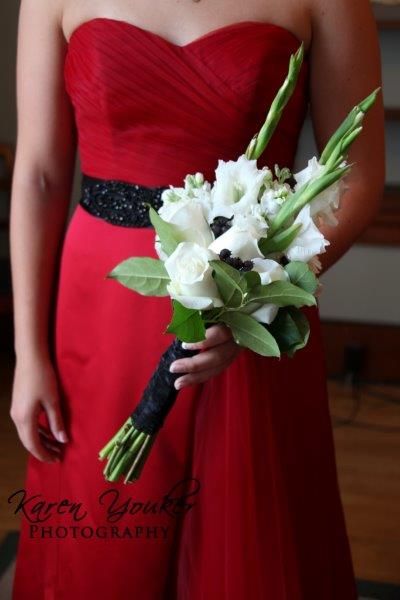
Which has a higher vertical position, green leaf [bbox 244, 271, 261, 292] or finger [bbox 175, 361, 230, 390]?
green leaf [bbox 244, 271, 261, 292]

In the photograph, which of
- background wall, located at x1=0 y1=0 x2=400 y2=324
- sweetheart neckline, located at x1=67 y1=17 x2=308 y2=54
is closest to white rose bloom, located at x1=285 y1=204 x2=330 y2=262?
sweetheart neckline, located at x1=67 y1=17 x2=308 y2=54

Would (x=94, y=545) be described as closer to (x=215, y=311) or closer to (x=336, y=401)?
(x=215, y=311)

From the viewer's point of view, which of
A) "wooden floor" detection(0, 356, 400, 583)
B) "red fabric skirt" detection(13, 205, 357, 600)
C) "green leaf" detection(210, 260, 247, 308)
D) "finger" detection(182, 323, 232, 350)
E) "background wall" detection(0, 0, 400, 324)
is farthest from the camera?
"background wall" detection(0, 0, 400, 324)

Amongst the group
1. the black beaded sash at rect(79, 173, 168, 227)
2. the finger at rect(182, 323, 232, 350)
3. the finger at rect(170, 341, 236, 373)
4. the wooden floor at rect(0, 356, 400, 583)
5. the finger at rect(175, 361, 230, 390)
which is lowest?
the wooden floor at rect(0, 356, 400, 583)

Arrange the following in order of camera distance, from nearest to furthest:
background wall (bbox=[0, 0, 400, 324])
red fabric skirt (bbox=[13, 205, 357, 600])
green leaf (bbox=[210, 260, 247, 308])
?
1. green leaf (bbox=[210, 260, 247, 308])
2. red fabric skirt (bbox=[13, 205, 357, 600])
3. background wall (bbox=[0, 0, 400, 324])

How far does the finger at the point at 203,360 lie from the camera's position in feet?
3.11

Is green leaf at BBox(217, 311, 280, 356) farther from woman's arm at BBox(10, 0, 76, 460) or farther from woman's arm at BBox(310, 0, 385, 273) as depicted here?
woman's arm at BBox(10, 0, 76, 460)

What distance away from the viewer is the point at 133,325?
1178mm

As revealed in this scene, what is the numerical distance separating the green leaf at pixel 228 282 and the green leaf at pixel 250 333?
3cm

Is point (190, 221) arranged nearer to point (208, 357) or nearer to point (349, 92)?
point (208, 357)

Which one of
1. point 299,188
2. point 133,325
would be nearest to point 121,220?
point 133,325

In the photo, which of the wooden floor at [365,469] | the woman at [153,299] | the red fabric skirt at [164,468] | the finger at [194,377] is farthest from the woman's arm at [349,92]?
the wooden floor at [365,469]

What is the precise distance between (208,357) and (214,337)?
0.10 feet

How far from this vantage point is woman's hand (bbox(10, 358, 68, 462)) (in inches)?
47.7
